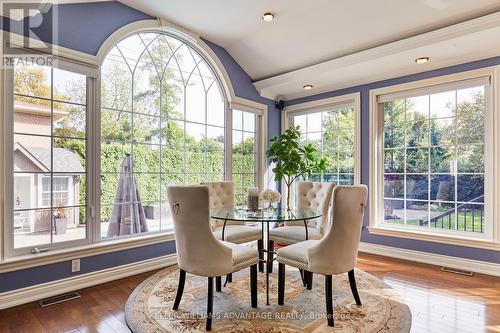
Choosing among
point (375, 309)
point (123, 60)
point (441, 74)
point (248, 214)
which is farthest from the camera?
point (441, 74)

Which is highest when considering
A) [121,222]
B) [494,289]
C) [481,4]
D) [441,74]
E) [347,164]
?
[481,4]

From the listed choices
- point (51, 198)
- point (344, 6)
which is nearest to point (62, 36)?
point (51, 198)

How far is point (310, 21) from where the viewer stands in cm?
340

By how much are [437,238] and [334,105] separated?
2370 mm

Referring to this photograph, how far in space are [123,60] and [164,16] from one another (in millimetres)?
747

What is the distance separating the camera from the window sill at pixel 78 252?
2.40 metres

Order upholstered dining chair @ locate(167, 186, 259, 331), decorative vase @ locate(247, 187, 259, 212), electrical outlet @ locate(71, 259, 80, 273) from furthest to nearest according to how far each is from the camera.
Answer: decorative vase @ locate(247, 187, 259, 212)
electrical outlet @ locate(71, 259, 80, 273)
upholstered dining chair @ locate(167, 186, 259, 331)

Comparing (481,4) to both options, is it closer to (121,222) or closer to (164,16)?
(164,16)

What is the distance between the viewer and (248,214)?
8.52ft

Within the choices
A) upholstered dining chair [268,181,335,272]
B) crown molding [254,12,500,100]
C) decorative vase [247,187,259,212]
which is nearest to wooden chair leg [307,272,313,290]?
upholstered dining chair [268,181,335,272]

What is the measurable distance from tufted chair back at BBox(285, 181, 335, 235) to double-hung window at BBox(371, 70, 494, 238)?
125 cm

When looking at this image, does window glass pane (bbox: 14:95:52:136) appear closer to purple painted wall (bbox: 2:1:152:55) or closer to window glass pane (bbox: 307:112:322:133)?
purple painted wall (bbox: 2:1:152:55)

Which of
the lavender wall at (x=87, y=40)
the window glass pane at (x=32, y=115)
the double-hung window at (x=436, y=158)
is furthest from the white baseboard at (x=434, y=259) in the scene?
the window glass pane at (x=32, y=115)

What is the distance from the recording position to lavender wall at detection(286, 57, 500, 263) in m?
3.24
